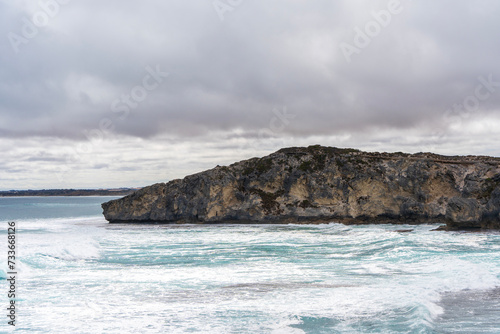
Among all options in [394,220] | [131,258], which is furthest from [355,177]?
[131,258]

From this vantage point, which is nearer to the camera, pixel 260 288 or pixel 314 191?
pixel 260 288

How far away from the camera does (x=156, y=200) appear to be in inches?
2062

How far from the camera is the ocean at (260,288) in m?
10.9

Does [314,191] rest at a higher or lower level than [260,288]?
higher

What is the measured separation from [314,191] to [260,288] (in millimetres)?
35198

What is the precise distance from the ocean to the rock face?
1861 cm

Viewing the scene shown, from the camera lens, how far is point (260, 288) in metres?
15.0

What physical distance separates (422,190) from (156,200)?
29834 millimetres

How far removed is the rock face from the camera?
4516 cm

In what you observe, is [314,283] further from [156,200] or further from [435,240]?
[156,200]

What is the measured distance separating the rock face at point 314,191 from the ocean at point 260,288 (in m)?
18.6

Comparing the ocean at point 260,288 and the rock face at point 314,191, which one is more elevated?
the rock face at point 314,191

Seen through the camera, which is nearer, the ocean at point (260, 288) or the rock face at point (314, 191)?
the ocean at point (260, 288)

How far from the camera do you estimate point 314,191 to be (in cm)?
4944
